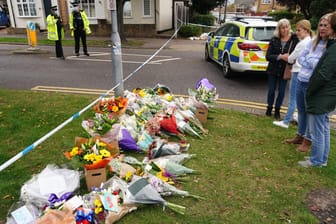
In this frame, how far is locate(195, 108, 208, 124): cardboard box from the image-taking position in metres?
4.95

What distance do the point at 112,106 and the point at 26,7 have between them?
21281 millimetres

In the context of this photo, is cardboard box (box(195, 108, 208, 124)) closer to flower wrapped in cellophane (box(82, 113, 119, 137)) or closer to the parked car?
flower wrapped in cellophane (box(82, 113, 119, 137))

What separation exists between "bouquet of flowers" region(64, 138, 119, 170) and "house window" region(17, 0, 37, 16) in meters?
21.9

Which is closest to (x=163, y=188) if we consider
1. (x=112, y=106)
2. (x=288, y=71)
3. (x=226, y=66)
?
(x=112, y=106)

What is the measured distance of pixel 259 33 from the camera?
7.14 m

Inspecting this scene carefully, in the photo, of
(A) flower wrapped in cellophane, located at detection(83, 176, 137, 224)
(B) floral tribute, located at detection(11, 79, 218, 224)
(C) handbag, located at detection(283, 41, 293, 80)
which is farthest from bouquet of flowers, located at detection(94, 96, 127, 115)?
(C) handbag, located at detection(283, 41, 293, 80)

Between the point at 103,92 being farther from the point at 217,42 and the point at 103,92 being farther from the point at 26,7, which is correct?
the point at 26,7

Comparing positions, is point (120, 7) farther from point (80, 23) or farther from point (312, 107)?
point (312, 107)

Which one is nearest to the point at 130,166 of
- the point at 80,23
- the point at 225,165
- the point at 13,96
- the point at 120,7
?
the point at 225,165

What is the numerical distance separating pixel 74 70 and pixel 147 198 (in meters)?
7.33

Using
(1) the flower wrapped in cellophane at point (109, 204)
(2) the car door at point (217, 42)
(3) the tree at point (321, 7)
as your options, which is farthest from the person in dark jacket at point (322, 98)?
(3) the tree at point (321, 7)

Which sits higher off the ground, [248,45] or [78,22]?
[78,22]

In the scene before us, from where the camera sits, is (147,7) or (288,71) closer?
(288,71)

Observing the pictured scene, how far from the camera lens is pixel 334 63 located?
3016mm
